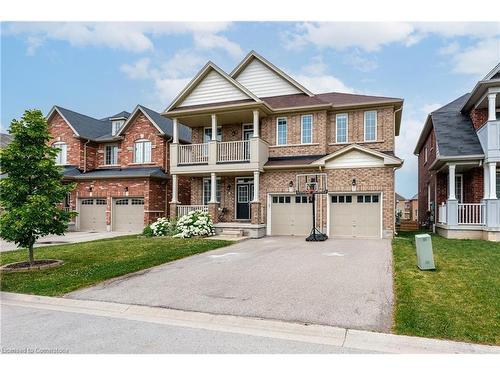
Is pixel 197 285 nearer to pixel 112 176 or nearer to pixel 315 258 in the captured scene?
pixel 315 258

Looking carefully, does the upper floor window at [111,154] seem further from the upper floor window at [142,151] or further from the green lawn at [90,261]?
the green lawn at [90,261]

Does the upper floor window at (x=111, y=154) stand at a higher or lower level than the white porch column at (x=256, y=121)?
lower

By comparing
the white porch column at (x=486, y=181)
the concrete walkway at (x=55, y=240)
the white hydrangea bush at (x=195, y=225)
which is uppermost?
the white porch column at (x=486, y=181)

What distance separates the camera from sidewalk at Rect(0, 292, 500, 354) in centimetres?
446

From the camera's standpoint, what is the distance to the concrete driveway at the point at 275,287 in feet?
19.1

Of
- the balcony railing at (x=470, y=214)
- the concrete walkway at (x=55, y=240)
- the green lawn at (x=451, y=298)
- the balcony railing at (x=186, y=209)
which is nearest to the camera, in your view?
the green lawn at (x=451, y=298)

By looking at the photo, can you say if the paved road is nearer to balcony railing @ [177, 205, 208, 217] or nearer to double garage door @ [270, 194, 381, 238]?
double garage door @ [270, 194, 381, 238]

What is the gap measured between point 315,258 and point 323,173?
22.7 ft

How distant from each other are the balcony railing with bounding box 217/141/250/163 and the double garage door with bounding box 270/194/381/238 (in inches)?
105

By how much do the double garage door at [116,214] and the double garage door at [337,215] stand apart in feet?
30.2

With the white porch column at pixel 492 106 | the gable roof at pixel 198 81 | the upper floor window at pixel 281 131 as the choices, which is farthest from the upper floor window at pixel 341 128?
the white porch column at pixel 492 106

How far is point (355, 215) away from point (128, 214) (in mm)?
14073

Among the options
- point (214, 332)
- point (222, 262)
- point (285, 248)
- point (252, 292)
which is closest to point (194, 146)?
point (285, 248)

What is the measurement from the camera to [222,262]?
10305 millimetres
